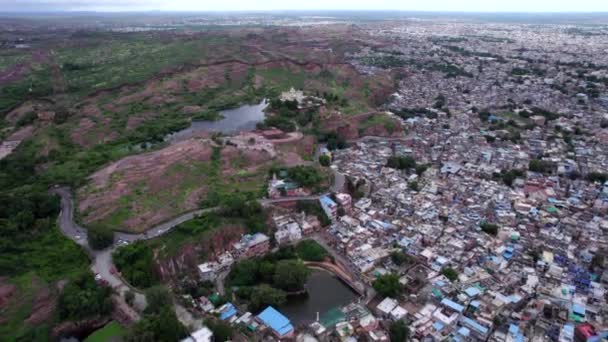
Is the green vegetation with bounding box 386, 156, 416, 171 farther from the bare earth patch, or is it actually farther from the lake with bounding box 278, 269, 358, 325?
the lake with bounding box 278, 269, 358, 325

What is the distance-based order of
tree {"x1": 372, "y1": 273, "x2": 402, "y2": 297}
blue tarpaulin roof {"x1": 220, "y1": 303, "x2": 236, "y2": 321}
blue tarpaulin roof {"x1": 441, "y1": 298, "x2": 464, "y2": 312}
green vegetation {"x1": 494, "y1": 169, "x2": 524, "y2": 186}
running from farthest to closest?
green vegetation {"x1": 494, "y1": 169, "x2": 524, "y2": 186} < tree {"x1": 372, "y1": 273, "x2": 402, "y2": 297} < blue tarpaulin roof {"x1": 220, "y1": 303, "x2": 236, "y2": 321} < blue tarpaulin roof {"x1": 441, "y1": 298, "x2": 464, "y2": 312}

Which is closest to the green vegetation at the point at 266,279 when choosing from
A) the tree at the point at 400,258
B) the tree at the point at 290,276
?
the tree at the point at 290,276

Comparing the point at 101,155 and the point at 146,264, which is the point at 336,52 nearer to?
the point at 101,155

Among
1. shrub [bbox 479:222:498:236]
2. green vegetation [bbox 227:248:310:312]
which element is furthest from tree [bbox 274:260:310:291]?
shrub [bbox 479:222:498:236]

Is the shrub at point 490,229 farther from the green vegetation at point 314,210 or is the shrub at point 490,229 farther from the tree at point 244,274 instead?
the tree at point 244,274

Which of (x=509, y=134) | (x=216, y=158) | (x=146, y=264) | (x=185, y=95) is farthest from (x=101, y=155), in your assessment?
(x=509, y=134)
